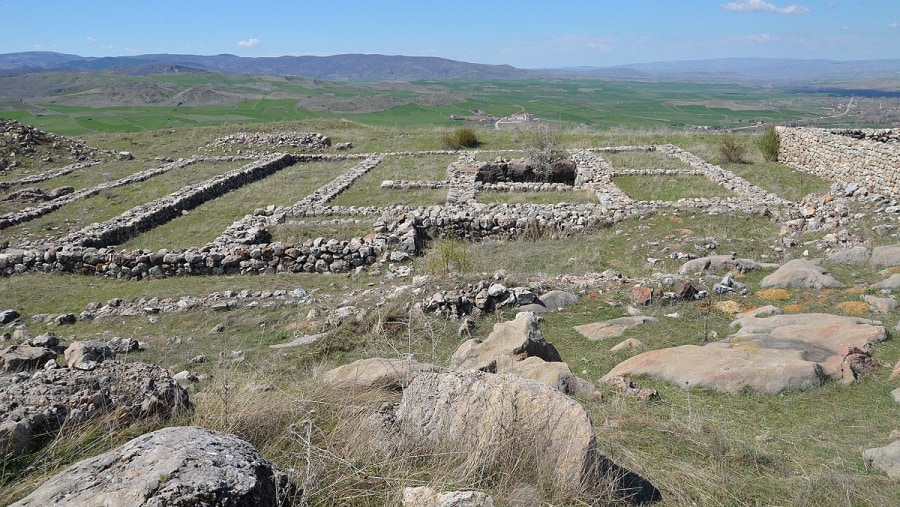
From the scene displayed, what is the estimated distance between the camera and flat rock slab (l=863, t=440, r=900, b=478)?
3.63m

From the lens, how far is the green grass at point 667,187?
54.0 feet

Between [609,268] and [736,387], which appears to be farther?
[609,268]

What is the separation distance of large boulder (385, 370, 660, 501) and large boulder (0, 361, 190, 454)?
164 centimetres

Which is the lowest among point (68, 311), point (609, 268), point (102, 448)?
point (68, 311)

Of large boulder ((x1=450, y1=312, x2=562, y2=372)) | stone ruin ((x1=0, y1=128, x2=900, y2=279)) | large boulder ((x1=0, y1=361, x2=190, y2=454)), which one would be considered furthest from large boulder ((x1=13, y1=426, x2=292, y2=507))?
stone ruin ((x1=0, y1=128, x2=900, y2=279))

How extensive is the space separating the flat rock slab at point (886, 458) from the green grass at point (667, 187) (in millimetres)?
13063

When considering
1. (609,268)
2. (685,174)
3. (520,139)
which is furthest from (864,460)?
(520,139)

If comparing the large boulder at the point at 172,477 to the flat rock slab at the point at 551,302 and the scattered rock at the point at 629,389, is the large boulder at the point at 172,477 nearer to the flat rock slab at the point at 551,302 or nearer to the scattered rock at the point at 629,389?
the scattered rock at the point at 629,389

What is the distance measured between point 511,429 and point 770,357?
138 inches

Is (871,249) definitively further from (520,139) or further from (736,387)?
(520,139)

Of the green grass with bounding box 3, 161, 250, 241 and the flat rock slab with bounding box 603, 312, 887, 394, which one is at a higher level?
the flat rock slab with bounding box 603, 312, 887, 394

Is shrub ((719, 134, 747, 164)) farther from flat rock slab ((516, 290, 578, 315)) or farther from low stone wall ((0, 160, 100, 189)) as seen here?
low stone wall ((0, 160, 100, 189))

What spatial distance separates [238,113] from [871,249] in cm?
6696

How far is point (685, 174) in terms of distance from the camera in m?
19.1
